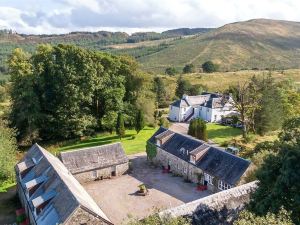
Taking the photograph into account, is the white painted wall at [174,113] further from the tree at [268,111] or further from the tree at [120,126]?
the tree at [120,126]

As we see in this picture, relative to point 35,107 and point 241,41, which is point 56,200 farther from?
point 241,41

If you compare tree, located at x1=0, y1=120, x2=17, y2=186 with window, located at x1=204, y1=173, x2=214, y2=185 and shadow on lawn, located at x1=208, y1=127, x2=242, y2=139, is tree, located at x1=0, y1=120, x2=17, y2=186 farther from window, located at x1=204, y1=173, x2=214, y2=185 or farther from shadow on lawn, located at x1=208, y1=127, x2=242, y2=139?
shadow on lawn, located at x1=208, y1=127, x2=242, y2=139

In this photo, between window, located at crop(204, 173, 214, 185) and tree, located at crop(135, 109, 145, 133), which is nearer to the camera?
window, located at crop(204, 173, 214, 185)

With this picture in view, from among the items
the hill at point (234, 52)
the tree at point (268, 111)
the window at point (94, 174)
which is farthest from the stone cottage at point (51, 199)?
the hill at point (234, 52)

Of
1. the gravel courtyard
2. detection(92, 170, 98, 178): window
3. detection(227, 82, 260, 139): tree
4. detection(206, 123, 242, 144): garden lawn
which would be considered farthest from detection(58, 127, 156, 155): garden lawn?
detection(227, 82, 260, 139): tree

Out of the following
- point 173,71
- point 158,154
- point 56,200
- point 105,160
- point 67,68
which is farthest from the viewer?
point 173,71

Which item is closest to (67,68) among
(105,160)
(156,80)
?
(105,160)
